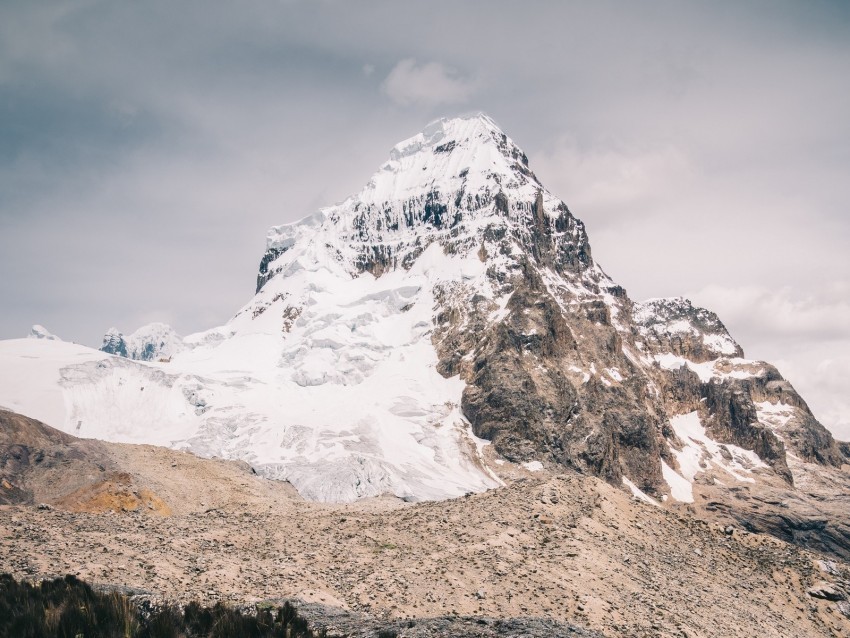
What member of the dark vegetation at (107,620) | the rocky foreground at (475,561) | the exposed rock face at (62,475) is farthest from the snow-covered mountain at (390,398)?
the dark vegetation at (107,620)

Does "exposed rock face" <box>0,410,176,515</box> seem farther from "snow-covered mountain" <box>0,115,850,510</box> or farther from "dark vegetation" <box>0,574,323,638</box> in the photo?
"snow-covered mountain" <box>0,115,850,510</box>

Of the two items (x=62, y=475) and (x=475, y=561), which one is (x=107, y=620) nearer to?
(x=475, y=561)

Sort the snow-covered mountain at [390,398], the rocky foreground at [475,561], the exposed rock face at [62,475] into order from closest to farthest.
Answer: the rocky foreground at [475,561], the exposed rock face at [62,475], the snow-covered mountain at [390,398]

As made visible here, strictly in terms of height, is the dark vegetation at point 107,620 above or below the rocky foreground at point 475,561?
below

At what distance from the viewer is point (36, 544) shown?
19531 millimetres

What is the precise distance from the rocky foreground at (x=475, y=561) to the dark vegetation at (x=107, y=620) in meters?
3.00

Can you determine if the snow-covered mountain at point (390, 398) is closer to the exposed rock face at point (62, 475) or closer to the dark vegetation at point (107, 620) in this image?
the exposed rock face at point (62, 475)

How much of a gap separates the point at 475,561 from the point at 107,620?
12.4 m

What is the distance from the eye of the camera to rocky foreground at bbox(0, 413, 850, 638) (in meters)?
18.4

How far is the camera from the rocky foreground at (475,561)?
18.4 metres

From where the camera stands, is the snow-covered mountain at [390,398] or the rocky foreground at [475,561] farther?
the snow-covered mountain at [390,398]

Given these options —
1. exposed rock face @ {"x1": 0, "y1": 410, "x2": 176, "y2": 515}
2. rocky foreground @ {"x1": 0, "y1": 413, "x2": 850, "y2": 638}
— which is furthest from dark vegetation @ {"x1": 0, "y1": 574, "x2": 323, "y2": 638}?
exposed rock face @ {"x1": 0, "y1": 410, "x2": 176, "y2": 515}

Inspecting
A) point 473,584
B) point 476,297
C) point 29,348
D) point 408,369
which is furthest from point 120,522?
point 476,297

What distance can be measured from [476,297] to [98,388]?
10046cm
